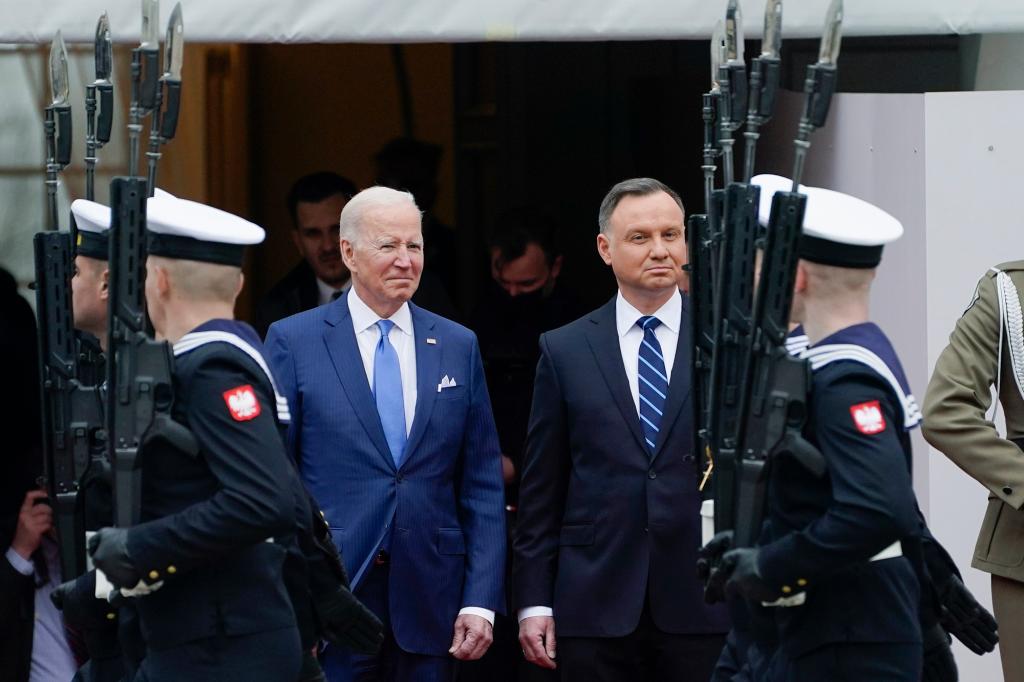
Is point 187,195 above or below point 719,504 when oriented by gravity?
above

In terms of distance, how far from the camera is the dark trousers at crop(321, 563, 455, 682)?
203 inches

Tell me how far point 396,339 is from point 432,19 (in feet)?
3.69

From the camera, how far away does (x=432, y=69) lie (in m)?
10.4

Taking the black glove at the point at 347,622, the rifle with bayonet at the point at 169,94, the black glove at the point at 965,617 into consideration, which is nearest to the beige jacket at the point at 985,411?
the black glove at the point at 965,617

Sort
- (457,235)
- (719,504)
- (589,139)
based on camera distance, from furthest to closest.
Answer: (457,235), (589,139), (719,504)

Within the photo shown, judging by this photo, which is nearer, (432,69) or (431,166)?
(431,166)

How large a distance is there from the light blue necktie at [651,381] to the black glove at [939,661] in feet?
3.38

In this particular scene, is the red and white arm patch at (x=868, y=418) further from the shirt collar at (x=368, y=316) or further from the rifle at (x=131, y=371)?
the shirt collar at (x=368, y=316)

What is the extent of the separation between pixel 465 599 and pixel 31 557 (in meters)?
1.35

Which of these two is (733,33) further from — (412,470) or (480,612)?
(480,612)

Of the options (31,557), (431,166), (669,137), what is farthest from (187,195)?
(31,557)

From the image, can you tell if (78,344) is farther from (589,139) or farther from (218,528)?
(589,139)

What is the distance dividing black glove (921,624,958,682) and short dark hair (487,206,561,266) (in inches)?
108

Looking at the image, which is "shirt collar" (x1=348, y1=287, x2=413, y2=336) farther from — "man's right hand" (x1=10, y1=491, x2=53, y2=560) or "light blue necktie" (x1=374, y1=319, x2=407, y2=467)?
"man's right hand" (x1=10, y1=491, x2=53, y2=560)
